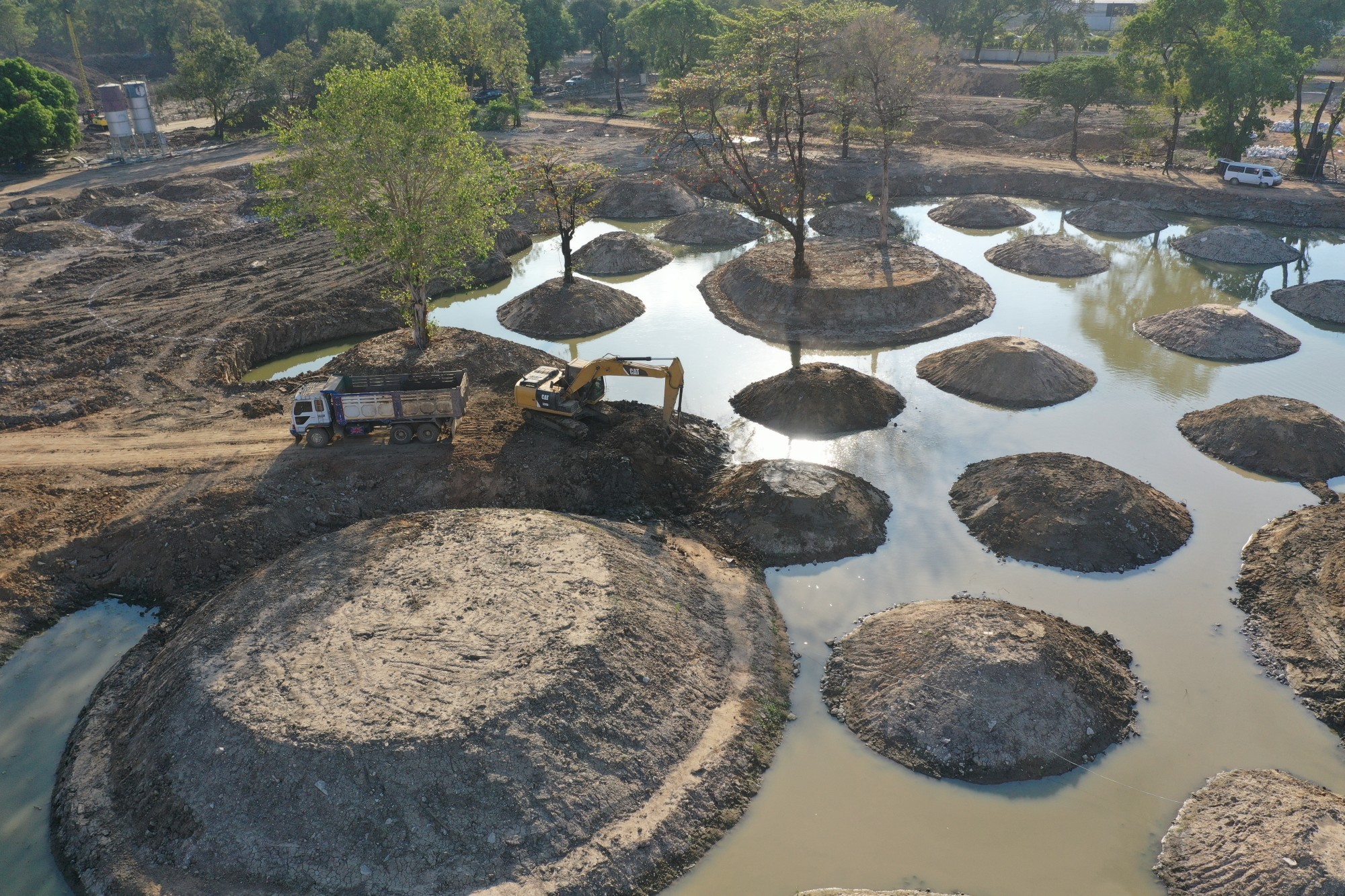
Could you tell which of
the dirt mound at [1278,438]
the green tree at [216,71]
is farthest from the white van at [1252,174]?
the green tree at [216,71]

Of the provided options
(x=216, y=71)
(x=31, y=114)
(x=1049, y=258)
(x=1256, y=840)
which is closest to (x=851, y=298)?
(x=1049, y=258)

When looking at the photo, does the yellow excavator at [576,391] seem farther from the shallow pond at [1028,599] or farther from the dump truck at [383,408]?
the shallow pond at [1028,599]

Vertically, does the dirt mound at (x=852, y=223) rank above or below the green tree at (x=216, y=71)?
below

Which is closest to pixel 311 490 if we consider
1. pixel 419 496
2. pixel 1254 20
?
pixel 419 496

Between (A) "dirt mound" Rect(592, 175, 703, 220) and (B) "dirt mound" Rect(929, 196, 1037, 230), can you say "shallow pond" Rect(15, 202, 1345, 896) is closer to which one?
(B) "dirt mound" Rect(929, 196, 1037, 230)

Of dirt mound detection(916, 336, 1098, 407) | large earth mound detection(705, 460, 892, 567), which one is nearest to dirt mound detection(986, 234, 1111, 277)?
dirt mound detection(916, 336, 1098, 407)

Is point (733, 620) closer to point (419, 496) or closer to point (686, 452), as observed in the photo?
point (686, 452)

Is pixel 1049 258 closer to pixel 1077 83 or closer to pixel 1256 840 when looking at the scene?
pixel 1077 83
